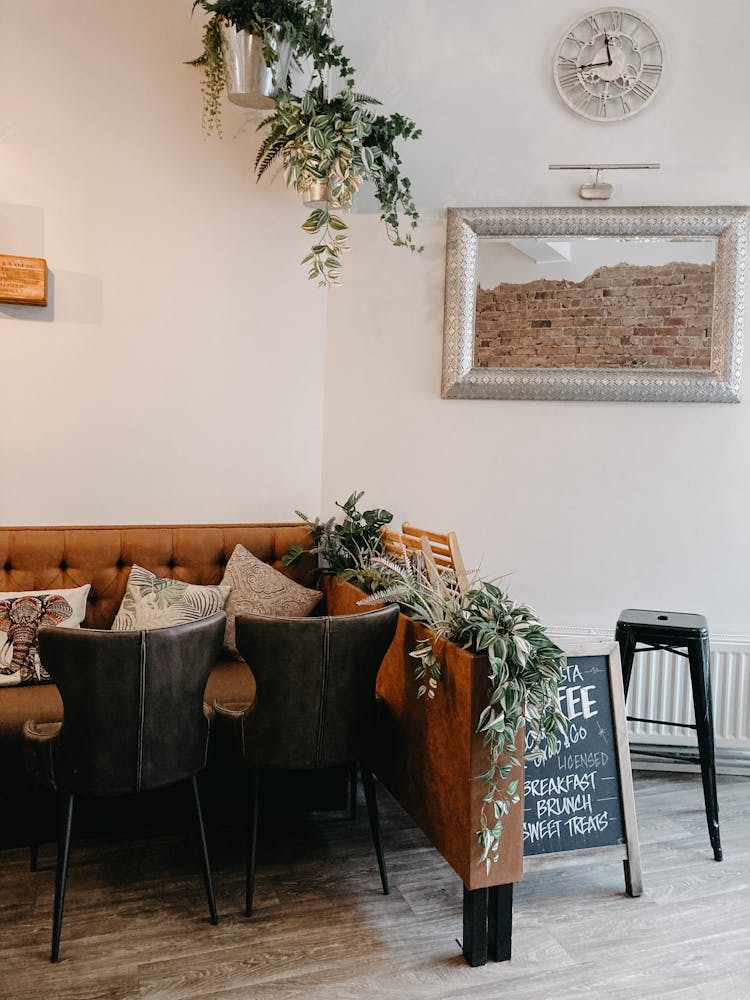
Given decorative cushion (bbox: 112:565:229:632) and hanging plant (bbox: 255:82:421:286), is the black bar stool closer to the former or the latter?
decorative cushion (bbox: 112:565:229:632)

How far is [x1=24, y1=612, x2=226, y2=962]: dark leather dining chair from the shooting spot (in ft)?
6.85

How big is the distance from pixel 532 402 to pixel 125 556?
189 centimetres

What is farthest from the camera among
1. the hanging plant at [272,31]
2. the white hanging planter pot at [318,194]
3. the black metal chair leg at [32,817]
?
the white hanging planter pot at [318,194]

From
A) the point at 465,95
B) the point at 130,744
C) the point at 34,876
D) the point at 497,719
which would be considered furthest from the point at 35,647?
the point at 465,95

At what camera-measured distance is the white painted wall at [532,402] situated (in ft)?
11.4

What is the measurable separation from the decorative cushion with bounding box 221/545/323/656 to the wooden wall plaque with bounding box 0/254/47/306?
1.34m

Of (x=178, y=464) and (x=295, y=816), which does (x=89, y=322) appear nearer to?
(x=178, y=464)

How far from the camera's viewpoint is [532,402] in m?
3.58

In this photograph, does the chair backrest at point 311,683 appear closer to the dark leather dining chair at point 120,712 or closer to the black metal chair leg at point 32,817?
the dark leather dining chair at point 120,712

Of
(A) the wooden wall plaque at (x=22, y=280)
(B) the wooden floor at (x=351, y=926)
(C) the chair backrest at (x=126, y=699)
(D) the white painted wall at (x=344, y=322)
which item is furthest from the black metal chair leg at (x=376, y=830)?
(A) the wooden wall plaque at (x=22, y=280)

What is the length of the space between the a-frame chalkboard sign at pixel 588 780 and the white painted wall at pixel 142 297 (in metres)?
1.64

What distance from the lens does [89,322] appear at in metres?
3.42

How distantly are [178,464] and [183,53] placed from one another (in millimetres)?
1774

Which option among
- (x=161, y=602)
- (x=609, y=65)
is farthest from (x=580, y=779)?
(x=609, y=65)
